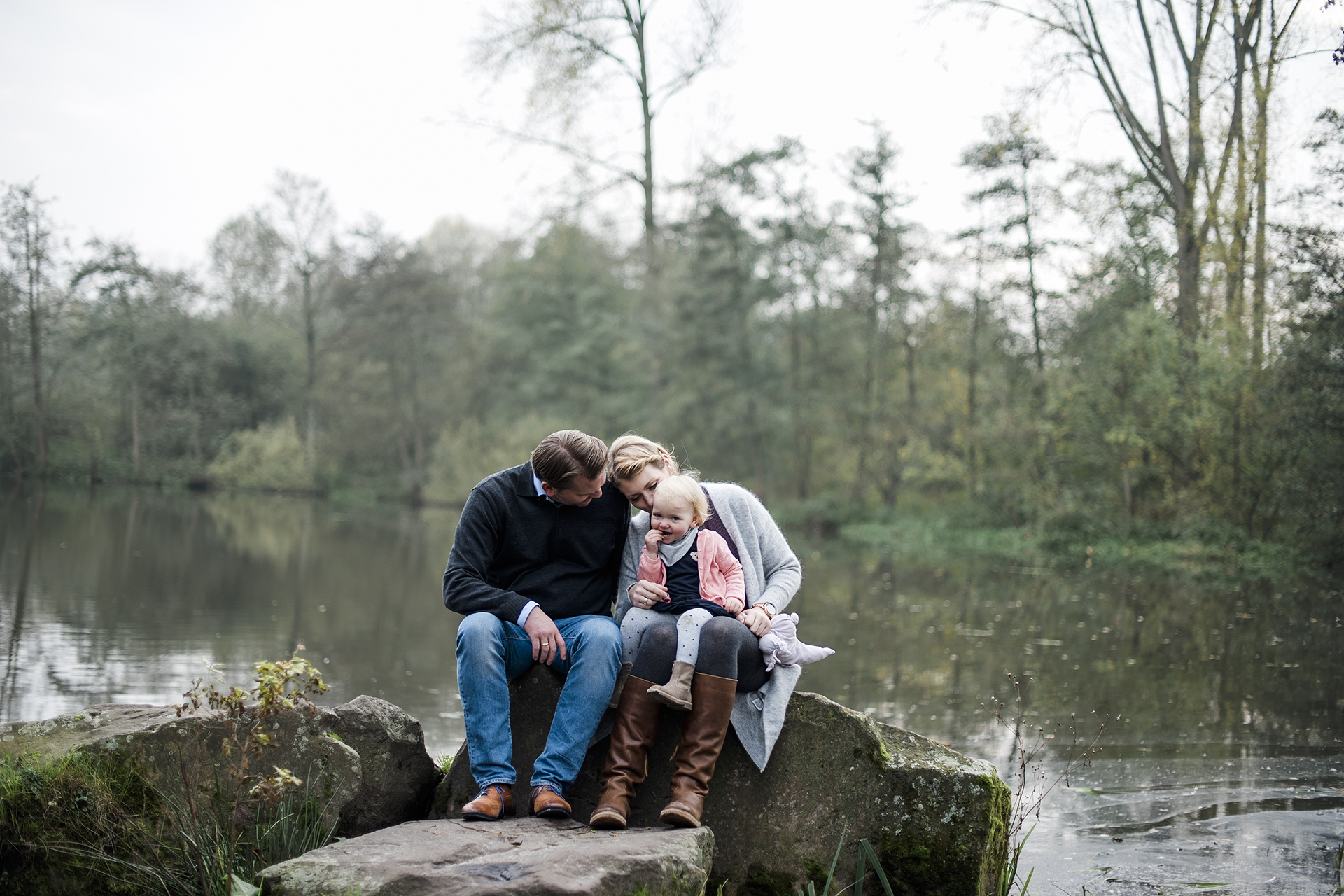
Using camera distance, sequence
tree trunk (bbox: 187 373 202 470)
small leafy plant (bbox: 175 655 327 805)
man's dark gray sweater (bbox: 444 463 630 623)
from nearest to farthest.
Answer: small leafy plant (bbox: 175 655 327 805)
man's dark gray sweater (bbox: 444 463 630 623)
tree trunk (bbox: 187 373 202 470)

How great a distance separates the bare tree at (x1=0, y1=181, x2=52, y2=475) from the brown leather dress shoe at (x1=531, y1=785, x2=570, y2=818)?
3438cm

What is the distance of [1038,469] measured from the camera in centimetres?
2409

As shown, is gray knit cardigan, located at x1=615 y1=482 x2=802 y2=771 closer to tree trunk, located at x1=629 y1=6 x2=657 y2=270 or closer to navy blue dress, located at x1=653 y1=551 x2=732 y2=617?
navy blue dress, located at x1=653 y1=551 x2=732 y2=617

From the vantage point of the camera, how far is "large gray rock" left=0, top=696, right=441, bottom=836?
136 inches

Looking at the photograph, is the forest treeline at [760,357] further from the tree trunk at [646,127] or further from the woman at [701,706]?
the woman at [701,706]

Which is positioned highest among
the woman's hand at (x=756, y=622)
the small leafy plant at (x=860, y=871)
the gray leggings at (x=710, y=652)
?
the woman's hand at (x=756, y=622)

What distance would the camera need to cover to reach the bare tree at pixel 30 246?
1210 inches

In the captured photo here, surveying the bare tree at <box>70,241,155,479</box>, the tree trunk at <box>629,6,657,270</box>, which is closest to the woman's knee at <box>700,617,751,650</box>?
the tree trunk at <box>629,6,657,270</box>

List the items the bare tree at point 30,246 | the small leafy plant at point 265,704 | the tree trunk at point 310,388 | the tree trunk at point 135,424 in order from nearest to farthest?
the small leafy plant at point 265,704 < the bare tree at point 30,246 < the tree trunk at point 135,424 < the tree trunk at point 310,388

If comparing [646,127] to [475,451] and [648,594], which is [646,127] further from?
[648,594]

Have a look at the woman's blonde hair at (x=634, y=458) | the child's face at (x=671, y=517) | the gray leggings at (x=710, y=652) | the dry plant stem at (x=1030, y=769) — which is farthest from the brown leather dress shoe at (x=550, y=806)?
the dry plant stem at (x=1030, y=769)

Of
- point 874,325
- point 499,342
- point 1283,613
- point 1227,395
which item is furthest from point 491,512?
point 499,342

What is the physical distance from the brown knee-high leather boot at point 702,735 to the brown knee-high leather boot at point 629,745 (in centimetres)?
12

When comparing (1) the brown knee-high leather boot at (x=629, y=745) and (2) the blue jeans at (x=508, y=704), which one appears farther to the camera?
(2) the blue jeans at (x=508, y=704)
